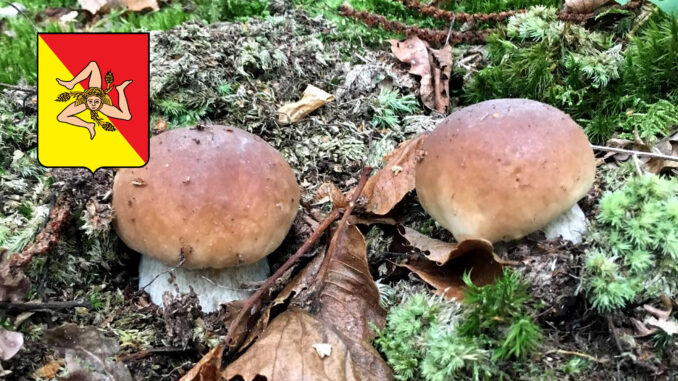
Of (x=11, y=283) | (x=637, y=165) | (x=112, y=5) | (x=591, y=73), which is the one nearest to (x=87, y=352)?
(x=11, y=283)

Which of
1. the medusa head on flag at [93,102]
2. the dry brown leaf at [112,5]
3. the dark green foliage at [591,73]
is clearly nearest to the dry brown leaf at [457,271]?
the dark green foliage at [591,73]

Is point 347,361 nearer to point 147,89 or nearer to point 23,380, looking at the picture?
point 23,380

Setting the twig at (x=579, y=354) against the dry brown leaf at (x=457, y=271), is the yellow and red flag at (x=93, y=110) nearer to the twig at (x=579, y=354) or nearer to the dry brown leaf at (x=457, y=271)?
the dry brown leaf at (x=457, y=271)

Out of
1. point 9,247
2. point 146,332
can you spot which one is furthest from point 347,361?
point 9,247

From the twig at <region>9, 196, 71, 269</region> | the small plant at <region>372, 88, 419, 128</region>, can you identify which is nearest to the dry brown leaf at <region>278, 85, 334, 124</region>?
the small plant at <region>372, 88, 419, 128</region>

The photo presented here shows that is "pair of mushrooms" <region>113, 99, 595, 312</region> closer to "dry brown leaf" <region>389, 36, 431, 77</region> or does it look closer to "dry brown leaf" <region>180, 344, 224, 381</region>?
"dry brown leaf" <region>180, 344, 224, 381</region>

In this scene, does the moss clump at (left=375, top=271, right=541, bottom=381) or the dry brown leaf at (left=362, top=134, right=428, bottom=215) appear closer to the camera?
the moss clump at (left=375, top=271, right=541, bottom=381)

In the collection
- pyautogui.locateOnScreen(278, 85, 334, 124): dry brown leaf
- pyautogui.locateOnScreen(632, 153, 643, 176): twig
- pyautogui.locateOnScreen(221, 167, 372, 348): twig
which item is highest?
pyautogui.locateOnScreen(632, 153, 643, 176): twig
